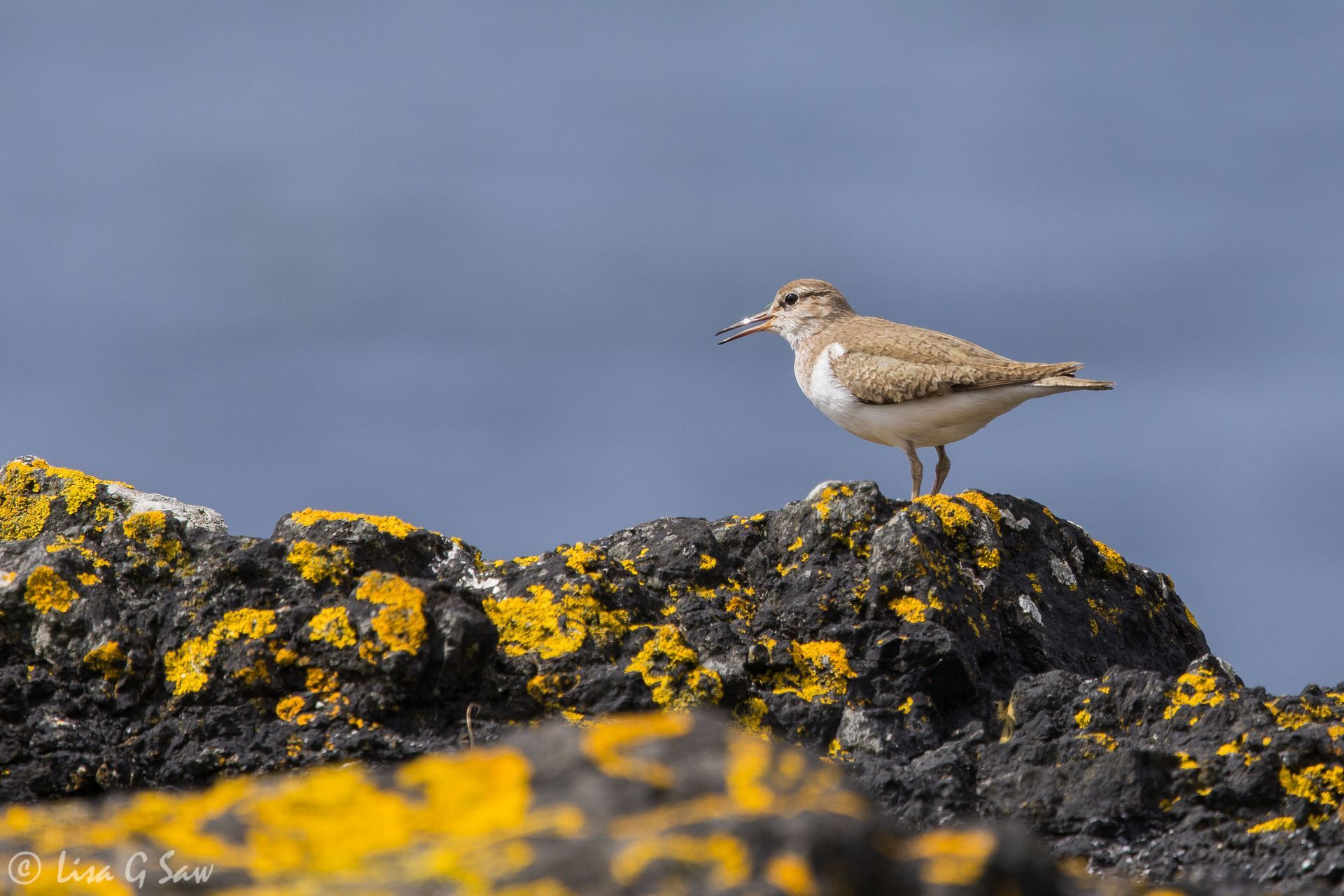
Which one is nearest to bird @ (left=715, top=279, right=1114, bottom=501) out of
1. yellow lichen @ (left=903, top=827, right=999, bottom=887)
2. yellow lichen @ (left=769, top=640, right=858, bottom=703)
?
yellow lichen @ (left=769, top=640, right=858, bottom=703)

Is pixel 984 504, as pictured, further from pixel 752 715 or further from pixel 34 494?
pixel 34 494

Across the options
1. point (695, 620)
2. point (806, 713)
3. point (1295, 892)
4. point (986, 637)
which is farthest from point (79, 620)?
point (1295, 892)

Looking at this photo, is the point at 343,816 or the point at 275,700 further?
the point at 275,700

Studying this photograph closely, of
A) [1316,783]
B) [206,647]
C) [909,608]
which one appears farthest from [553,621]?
[1316,783]

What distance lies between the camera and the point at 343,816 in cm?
276

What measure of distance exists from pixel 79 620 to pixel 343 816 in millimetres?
3239

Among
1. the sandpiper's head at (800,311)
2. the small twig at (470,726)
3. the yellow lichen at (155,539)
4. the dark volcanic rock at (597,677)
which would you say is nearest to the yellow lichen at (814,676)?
the dark volcanic rock at (597,677)

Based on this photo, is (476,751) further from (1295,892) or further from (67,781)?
(67,781)

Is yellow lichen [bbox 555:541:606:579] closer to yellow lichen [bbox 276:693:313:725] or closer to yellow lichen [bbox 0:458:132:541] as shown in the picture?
yellow lichen [bbox 276:693:313:725]

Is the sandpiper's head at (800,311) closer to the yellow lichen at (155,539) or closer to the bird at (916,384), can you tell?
the bird at (916,384)

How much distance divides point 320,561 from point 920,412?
733cm

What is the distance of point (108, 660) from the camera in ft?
17.6

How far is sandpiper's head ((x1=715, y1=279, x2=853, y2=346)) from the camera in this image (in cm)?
1419

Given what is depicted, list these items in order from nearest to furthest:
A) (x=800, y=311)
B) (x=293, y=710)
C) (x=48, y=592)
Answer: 1. (x=293, y=710)
2. (x=48, y=592)
3. (x=800, y=311)
